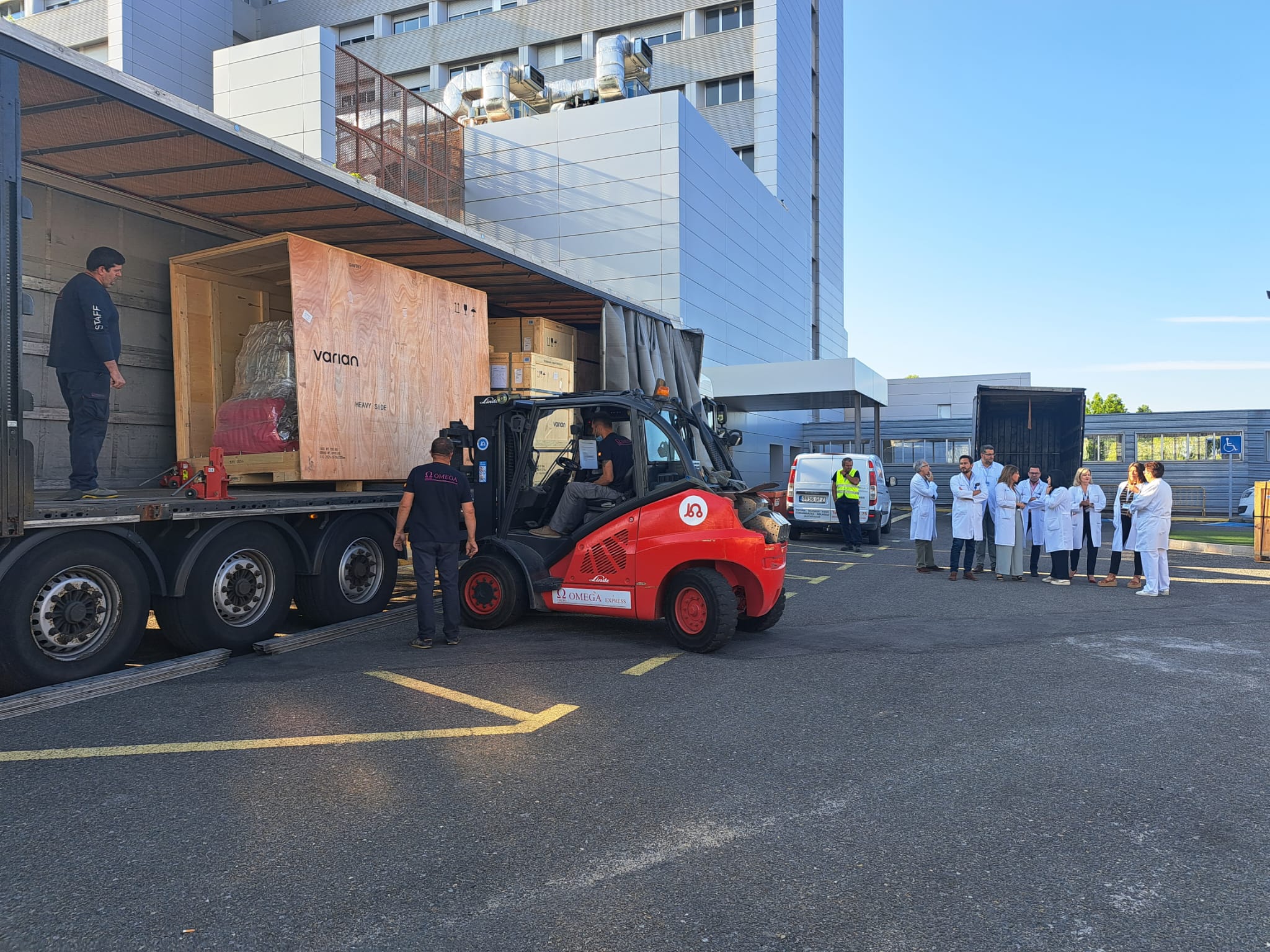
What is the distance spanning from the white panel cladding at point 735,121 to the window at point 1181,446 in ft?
62.9

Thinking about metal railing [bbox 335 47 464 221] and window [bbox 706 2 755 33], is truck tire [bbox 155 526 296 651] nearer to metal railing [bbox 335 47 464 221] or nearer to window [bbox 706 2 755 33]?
metal railing [bbox 335 47 464 221]

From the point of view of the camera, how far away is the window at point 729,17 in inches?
1310

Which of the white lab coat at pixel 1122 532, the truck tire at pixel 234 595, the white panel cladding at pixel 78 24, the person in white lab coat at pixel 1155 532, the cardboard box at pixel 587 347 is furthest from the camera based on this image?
the white panel cladding at pixel 78 24

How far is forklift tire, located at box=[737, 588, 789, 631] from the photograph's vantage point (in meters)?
7.41

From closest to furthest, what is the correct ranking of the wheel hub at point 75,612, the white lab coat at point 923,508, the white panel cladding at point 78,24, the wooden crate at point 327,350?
the wheel hub at point 75,612, the wooden crate at point 327,350, the white lab coat at point 923,508, the white panel cladding at point 78,24

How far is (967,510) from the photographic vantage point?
1178cm

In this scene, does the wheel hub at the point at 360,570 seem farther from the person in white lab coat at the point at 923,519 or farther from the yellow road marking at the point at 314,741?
the person in white lab coat at the point at 923,519

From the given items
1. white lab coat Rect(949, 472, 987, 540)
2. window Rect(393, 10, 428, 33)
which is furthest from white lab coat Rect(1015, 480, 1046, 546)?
window Rect(393, 10, 428, 33)

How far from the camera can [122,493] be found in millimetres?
6074

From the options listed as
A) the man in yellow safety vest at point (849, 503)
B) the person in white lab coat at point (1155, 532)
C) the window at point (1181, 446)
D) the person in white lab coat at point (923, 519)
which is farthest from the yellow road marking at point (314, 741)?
the window at point (1181, 446)

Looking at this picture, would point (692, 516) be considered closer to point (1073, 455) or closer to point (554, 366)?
point (554, 366)

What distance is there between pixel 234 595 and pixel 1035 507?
34.7 ft

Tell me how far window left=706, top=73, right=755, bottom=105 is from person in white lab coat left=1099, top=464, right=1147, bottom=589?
27.4m

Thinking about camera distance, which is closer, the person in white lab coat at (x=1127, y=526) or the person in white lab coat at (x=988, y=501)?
the person in white lab coat at (x=1127, y=526)
